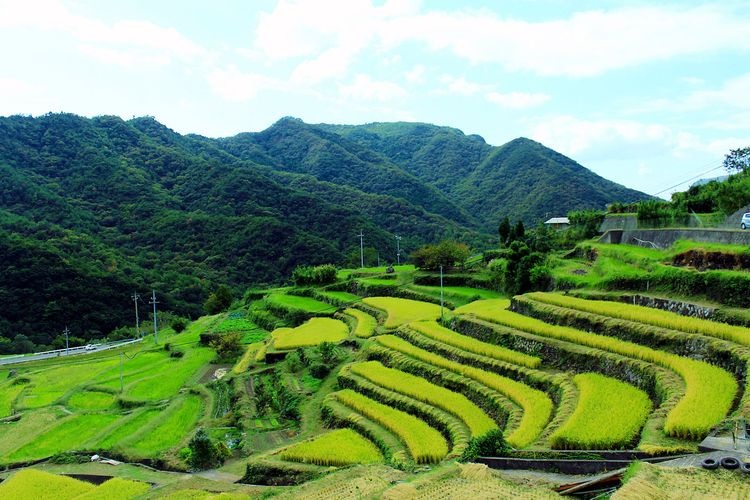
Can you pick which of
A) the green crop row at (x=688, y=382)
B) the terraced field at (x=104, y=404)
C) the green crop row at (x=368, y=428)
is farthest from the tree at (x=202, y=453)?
the green crop row at (x=688, y=382)

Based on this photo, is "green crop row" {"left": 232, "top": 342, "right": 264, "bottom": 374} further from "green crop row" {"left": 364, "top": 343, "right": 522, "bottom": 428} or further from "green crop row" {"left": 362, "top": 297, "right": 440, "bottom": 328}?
"green crop row" {"left": 364, "top": 343, "right": 522, "bottom": 428}

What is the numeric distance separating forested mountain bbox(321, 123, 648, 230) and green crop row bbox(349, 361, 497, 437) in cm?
6236

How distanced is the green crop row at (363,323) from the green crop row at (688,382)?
10.5 m

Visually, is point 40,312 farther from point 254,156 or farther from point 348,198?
point 254,156

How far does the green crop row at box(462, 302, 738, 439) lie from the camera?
1219 cm

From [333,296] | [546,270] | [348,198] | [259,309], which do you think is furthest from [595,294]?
[348,198]

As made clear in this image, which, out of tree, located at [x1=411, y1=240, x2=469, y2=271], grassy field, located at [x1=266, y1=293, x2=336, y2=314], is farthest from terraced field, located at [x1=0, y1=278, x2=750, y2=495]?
tree, located at [x1=411, y1=240, x2=469, y2=271]

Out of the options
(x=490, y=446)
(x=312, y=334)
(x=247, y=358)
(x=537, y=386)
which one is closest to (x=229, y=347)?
(x=247, y=358)

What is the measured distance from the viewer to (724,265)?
2098 cm

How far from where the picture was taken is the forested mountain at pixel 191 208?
55.4 m

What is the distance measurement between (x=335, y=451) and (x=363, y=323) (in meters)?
16.1

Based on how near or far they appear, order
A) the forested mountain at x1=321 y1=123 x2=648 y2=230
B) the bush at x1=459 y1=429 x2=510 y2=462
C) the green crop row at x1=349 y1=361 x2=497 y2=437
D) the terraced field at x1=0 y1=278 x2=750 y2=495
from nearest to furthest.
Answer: the bush at x1=459 y1=429 x2=510 y2=462 → the terraced field at x1=0 y1=278 x2=750 y2=495 → the green crop row at x1=349 y1=361 x2=497 y2=437 → the forested mountain at x1=321 y1=123 x2=648 y2=230

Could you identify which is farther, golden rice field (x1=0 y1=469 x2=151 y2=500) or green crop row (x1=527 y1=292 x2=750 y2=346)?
golden rice field (x1=0 y1=469 x2=151 y2=500)

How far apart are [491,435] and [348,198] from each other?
8606 cm
